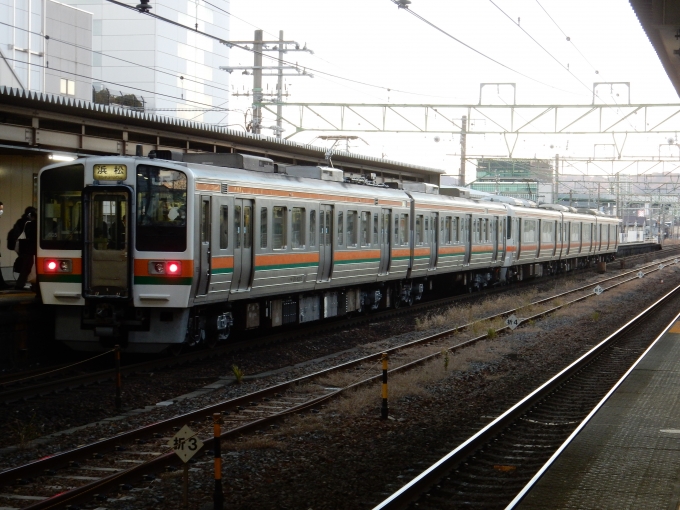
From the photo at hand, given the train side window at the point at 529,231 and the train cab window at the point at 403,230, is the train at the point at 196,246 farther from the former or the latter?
the train side window at the point at 529,231

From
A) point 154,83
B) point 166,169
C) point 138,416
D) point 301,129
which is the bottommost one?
point 138,416

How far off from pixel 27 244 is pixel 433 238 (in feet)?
38.8

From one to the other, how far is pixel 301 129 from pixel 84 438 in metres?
19.7

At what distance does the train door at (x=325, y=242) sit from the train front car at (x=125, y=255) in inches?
193

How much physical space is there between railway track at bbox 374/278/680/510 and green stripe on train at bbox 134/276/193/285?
200 inches

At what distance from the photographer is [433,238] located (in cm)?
2484

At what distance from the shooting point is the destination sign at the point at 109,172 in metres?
13.5

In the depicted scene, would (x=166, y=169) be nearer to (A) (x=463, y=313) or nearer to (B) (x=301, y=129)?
(A) (x=463, y=313)

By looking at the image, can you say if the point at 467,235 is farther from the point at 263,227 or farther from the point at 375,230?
the point at 263,227

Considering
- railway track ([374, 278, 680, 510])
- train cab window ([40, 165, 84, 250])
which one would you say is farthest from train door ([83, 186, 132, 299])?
railway track ([374, 278, 680, 510])

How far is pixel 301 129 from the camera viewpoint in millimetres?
28219

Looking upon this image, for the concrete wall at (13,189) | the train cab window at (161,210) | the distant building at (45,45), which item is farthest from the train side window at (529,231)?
the train cab window at (161,210)

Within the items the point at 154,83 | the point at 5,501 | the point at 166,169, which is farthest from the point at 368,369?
the point at 154,83

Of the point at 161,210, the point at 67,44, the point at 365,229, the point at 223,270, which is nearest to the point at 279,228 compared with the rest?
the point at 223,270
